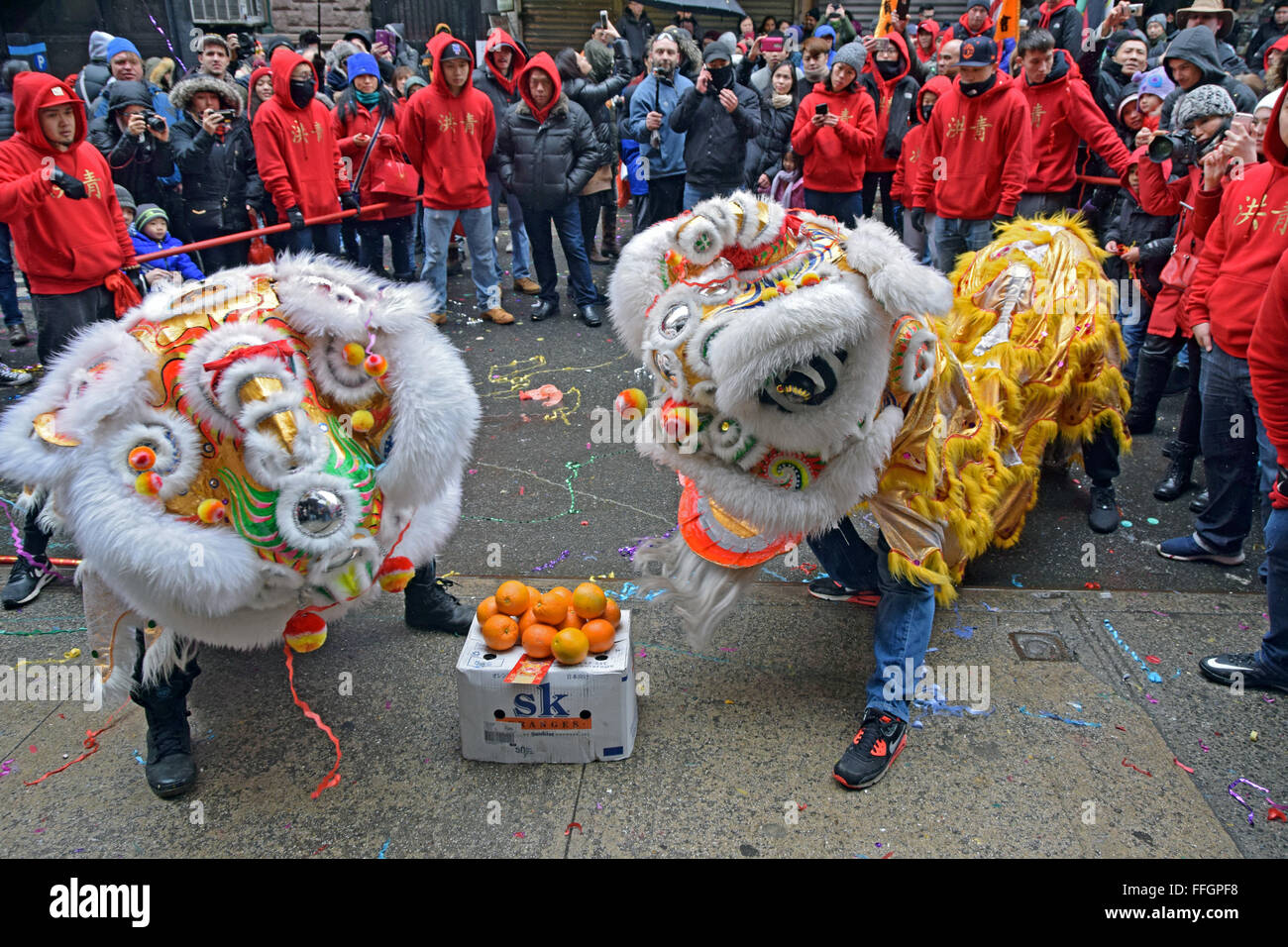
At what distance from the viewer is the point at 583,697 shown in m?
2.73

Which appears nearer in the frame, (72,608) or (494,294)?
(72,608)

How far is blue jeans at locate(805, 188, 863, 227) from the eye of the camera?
280 inches

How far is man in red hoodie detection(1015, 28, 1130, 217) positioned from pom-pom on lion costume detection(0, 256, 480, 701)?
512cm

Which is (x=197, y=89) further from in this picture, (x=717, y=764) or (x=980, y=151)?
(x=717, y=764)

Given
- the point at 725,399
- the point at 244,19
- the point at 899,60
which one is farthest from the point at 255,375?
the point at 244,19

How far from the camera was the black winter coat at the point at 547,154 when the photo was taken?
718cm

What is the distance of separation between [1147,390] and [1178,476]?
74cm

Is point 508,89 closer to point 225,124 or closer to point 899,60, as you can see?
point 225,124

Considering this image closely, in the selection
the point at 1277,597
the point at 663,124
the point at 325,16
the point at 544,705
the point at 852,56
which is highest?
the point at 325,16

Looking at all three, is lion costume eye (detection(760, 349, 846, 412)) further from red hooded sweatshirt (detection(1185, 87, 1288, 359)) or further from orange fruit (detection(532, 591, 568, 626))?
red hooded sweatshirt (detection(1185, 87, 1288, 359))

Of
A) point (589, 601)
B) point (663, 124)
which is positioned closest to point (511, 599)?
point (589, 601)

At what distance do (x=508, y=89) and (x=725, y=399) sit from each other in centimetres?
649

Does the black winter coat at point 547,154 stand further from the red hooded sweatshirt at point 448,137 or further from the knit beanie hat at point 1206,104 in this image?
the knit beanie hat at point 1206,104

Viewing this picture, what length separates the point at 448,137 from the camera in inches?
272
